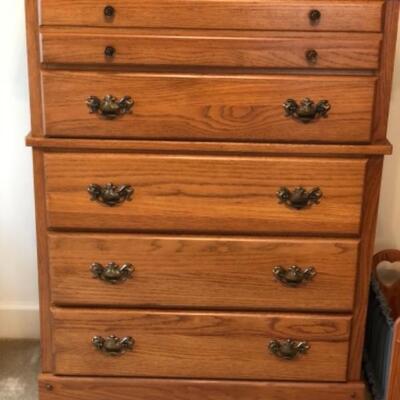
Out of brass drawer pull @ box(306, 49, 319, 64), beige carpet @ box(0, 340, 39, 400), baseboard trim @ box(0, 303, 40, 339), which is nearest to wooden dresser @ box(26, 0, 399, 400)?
brass drawer pull @ box(306, 49, 319, 64)

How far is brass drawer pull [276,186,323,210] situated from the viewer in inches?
63.5

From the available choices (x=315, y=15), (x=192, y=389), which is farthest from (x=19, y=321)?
(x=315, y=15)

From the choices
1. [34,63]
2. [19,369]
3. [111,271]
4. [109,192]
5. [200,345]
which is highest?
[34,63]

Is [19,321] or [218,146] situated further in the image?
[19,321]

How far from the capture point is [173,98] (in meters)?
1.55

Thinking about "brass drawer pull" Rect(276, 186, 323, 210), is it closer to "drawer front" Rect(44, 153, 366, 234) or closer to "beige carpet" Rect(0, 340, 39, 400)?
"drawer front" Rect(44, 153, 366, 234)

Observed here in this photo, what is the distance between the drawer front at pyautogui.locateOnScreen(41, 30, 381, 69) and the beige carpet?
3.05ft

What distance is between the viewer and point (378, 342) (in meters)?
1.85

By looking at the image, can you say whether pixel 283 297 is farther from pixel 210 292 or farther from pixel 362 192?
pixel 362 192

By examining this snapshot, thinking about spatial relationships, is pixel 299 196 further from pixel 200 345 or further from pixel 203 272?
pixel 200 345

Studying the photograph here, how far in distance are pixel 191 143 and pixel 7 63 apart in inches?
27.9

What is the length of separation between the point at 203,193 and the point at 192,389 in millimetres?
517

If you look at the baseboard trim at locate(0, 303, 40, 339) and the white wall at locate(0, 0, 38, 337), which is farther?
the baseboard trim at locate(0, 303, 40, 339)

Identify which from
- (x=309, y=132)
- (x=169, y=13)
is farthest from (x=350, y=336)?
(x=169, y=13)
